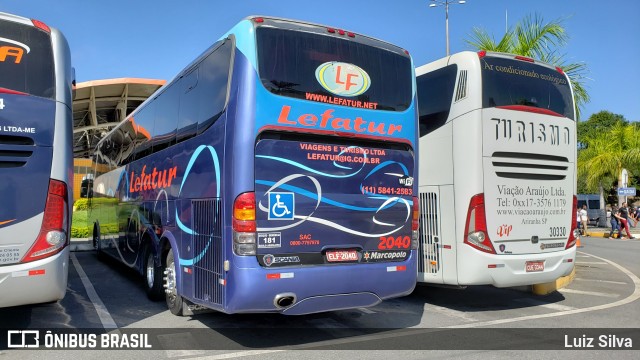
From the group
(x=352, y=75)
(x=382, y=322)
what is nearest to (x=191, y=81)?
(x=352, y=75)

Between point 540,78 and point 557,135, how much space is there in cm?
96

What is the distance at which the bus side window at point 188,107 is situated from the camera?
21.5 feet

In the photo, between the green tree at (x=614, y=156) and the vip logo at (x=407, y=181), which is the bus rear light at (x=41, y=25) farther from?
the green tree at (x=614, y=156)

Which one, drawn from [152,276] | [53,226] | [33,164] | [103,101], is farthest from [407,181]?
[103,101]

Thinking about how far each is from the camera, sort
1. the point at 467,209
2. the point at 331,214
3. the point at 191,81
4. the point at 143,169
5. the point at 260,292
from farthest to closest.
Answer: the point at 143,169, the point at 467,209, the point at 191,81, the point at 331,214, the point at 260,292

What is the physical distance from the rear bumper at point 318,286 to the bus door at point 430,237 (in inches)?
66.8

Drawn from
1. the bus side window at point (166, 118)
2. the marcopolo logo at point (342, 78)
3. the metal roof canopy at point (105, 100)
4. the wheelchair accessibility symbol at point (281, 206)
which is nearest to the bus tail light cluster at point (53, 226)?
the bus side window at point (166, 118)

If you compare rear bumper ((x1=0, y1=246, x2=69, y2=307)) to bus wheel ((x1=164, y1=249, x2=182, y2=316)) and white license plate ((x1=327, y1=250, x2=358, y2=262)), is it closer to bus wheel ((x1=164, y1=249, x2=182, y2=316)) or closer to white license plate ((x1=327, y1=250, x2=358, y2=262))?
bus wheel ((x1=164, y1=249, x2=182, y2=316))

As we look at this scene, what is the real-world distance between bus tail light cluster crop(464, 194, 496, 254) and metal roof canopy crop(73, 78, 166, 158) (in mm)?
29586

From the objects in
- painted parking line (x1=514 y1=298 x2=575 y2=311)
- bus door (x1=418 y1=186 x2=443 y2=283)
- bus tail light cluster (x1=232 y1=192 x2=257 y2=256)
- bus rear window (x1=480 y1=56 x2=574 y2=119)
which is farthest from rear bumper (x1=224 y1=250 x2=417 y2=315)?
painted parking line (x1=514 y1=298 x2=575 y2=311)

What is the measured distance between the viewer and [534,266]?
770cm

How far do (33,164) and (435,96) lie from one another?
5.80m

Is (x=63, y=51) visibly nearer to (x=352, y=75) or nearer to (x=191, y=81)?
(x=191, y=81)

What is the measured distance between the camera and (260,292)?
5.17 meters
